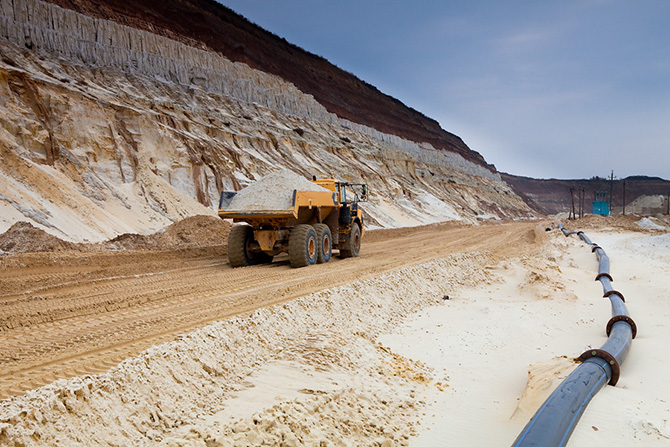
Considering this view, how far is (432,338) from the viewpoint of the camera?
270 inches

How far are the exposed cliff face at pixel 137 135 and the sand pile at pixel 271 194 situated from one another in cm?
572

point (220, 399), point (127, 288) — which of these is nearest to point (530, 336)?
point (220, 399)

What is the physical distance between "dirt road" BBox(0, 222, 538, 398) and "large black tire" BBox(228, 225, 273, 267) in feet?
1.35

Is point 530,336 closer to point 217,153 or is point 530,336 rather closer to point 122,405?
point 122,405

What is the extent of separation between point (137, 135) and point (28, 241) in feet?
34.0

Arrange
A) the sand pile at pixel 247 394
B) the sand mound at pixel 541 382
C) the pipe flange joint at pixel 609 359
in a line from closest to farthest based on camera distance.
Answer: the sand pile at pixel 247 394
the sand mound at pixel 541 382
the pipe flange joint at pixel 609 359

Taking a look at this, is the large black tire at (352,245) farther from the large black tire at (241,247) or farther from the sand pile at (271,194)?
the large black tire at (241,247)

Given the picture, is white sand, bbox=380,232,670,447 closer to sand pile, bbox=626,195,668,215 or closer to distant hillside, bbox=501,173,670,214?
sand pile, bbox=626,195,668,215

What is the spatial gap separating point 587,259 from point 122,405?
616 inches

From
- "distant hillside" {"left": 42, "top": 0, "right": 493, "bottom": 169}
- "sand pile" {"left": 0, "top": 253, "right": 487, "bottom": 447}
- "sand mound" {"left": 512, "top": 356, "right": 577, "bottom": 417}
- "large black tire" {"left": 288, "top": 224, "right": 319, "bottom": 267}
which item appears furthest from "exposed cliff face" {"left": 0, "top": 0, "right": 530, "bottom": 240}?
"sand mound" {"left": 512, "top": 356, "right": 577, "bottom": 417}

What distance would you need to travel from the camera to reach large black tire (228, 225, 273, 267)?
1128 centimetres

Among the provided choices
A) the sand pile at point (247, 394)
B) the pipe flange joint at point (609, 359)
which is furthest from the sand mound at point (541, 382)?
the sand pile at point (247, 394)

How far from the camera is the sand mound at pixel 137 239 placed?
36.9 ft

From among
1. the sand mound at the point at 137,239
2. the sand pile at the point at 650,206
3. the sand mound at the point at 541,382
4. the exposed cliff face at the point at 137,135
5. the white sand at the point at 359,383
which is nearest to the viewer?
the white sand at the point at 359,383
